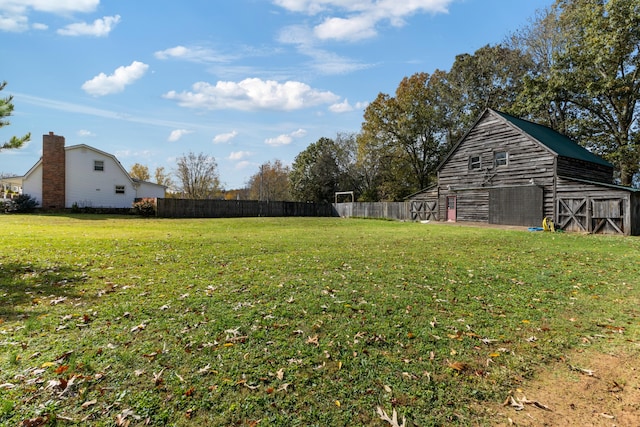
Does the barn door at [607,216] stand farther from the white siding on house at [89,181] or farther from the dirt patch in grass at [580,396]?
the white siding on house at [89,181]

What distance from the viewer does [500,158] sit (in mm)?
21578

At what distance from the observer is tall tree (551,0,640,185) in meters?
22.3

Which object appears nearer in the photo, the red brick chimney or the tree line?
the tree line

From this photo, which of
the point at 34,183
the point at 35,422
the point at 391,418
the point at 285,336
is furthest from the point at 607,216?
the point at 34,183

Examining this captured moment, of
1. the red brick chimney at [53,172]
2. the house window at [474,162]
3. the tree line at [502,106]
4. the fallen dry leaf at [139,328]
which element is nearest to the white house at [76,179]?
the red brick chimney at [53,172]

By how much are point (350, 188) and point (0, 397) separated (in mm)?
44374

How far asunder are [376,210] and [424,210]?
6.70m

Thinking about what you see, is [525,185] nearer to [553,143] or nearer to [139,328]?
[553,143]

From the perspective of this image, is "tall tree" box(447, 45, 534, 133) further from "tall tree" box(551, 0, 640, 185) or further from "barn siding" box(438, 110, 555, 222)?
"barn siding" box(438, 110, 555, 222)

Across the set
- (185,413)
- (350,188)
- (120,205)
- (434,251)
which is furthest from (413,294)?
(350,188)

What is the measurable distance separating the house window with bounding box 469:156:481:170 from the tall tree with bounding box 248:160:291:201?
34388 millimetres

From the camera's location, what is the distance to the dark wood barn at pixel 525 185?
15960 millimetres

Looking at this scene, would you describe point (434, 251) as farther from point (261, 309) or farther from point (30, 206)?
point (30, 206)

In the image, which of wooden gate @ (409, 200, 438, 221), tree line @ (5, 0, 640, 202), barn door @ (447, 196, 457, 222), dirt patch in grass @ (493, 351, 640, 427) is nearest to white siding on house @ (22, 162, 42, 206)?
tree line @ (5, 0, 640, 202)
